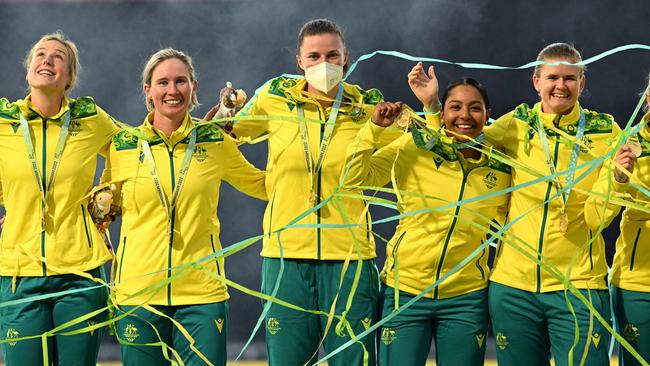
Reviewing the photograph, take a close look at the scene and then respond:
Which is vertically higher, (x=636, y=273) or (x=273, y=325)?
(x=636, y=273)

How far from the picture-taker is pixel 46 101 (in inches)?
168

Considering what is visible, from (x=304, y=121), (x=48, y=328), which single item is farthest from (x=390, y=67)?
(x=48, y=328)

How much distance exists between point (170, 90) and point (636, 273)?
178cm

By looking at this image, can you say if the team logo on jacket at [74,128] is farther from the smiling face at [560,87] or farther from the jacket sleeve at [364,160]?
the smiling face at [560,87]

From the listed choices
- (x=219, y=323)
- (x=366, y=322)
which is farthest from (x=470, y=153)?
(x=219, y=323)

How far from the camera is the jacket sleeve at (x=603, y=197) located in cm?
396

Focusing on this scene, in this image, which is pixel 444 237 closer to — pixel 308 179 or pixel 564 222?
pixel 564 222

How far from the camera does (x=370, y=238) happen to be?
4301 millimetres

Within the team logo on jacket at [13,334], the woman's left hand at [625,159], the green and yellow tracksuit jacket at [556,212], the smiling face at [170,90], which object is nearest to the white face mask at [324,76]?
the smiling face at [170,90]

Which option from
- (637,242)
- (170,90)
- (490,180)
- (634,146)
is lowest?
(637,242)

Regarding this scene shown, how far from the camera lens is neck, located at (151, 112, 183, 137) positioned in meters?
4.20

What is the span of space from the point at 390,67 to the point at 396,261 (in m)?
2.83

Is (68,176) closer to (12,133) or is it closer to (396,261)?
(12,133)

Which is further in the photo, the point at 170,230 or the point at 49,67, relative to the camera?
the point at 49,67
